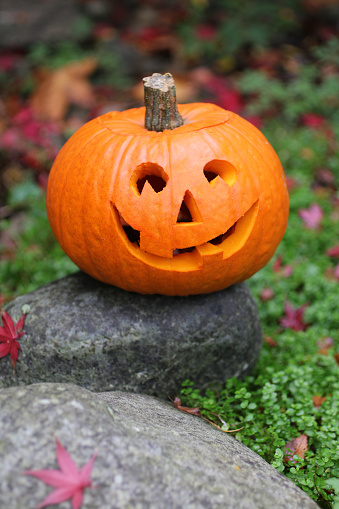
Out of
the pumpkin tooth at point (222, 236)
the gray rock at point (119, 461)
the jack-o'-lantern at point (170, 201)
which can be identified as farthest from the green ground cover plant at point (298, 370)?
the pumpkin tooth at point (222, 236)

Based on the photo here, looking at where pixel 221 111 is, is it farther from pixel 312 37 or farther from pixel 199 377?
pixel 312 37

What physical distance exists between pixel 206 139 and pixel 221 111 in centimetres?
43

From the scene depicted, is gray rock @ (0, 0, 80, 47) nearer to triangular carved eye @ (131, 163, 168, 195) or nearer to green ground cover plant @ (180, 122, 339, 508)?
green ground cover plant @ (180, 122, 339, 508)

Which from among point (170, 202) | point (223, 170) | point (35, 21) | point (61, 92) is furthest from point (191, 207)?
point (35, 21)

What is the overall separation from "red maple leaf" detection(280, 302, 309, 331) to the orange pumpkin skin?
87 cm

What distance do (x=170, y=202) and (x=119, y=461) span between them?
1.14 meters

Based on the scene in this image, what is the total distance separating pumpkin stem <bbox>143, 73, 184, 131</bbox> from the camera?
2.33 meters

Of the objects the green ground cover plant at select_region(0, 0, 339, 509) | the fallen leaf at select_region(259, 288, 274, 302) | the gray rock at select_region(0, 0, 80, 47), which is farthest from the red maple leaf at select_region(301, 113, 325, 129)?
the gray rock at select_region(0, 0, 80, 47)

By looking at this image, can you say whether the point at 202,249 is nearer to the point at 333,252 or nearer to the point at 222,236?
the point at 222,236

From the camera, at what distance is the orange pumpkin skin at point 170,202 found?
217 cm

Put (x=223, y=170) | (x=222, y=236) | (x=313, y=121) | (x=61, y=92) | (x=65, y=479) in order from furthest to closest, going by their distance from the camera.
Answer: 1. (x=61, y=92)
2. (x=313, y=121)
3. (x=222, y=236)
4. (x=223, y=170)
5. (x=65, y=479)

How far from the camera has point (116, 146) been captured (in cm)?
225

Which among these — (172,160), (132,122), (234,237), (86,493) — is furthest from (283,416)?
(132,122)

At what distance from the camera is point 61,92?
609cm
